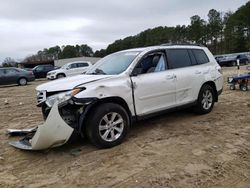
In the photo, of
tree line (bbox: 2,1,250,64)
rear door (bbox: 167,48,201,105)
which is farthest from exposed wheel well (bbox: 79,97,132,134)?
tree line (bbox: 2,1,250,64)

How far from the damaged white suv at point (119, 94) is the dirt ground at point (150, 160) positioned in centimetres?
31

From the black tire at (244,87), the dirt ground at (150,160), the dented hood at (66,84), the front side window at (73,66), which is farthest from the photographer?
the front side window at (73,66)

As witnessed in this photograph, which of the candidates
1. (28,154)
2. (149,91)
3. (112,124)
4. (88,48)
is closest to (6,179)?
(28,154)

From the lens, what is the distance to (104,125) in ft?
16.5

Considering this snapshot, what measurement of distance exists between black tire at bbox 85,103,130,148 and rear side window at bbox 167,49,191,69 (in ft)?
6.16

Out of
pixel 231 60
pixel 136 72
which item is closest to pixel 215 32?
pixel 231 60

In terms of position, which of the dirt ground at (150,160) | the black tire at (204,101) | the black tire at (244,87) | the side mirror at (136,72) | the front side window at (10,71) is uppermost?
the side mirror at (136,72)

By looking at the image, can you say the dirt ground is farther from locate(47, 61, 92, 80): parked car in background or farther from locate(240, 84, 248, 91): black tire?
locate(47, 61, 92, 80): parked car in background

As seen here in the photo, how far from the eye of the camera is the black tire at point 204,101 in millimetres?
7055

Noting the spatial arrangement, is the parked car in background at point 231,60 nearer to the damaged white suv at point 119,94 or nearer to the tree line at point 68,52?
the damaged white suv at point 119,94

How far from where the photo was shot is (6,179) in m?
4.15

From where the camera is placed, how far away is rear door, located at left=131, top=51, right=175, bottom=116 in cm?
558

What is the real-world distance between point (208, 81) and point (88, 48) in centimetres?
9502

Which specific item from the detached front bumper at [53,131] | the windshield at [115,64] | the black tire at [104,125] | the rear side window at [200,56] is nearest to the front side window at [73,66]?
the rear side window at [200,56]
